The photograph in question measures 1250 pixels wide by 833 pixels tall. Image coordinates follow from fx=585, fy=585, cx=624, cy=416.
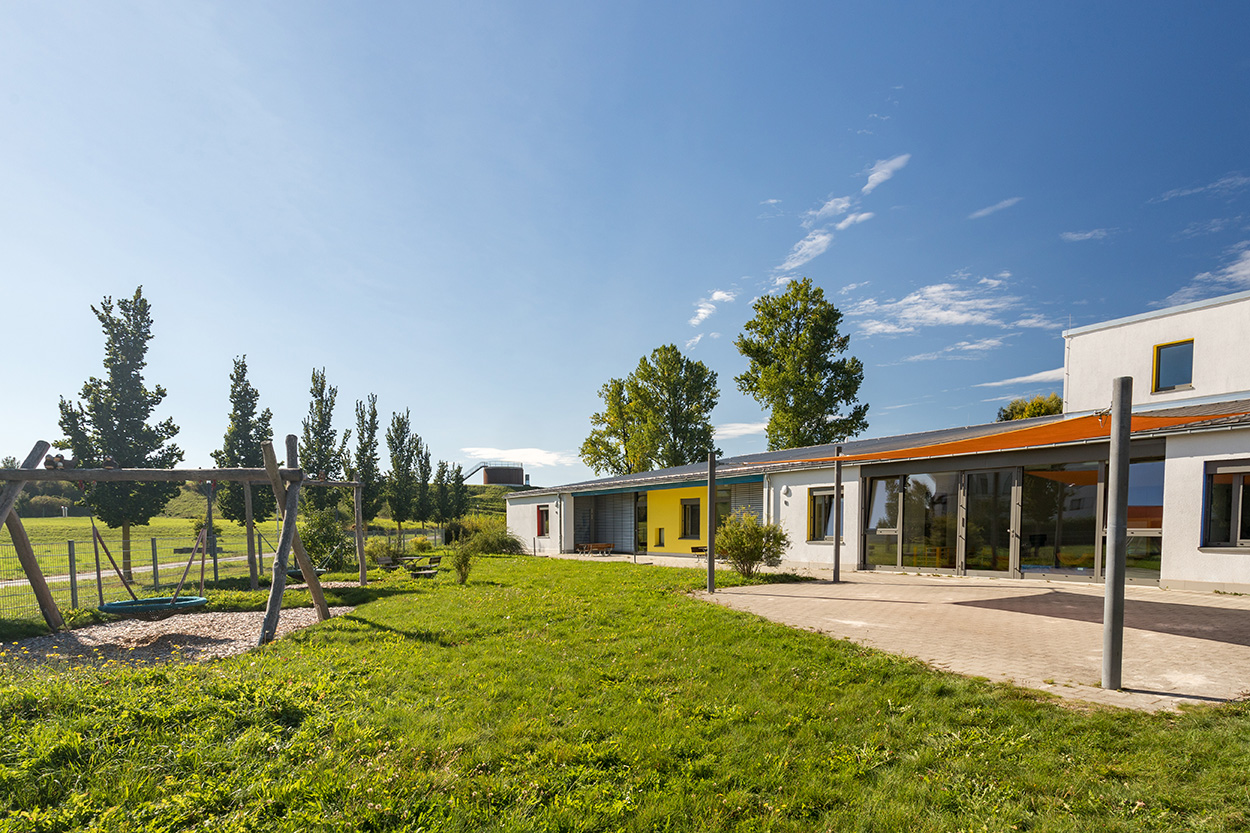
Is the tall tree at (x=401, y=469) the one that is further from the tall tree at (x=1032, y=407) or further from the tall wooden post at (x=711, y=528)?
the tall tree at (x=1032, y=407)

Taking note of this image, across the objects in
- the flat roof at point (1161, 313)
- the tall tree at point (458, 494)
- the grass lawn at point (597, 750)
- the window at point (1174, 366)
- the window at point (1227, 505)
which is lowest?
the tall tree at point (458, 494)

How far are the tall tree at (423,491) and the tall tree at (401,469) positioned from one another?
1.15ft

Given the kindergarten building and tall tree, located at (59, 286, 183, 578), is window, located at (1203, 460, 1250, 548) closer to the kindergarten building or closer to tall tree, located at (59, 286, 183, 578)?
the kindergarten building

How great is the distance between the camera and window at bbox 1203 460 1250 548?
9844 millimetres

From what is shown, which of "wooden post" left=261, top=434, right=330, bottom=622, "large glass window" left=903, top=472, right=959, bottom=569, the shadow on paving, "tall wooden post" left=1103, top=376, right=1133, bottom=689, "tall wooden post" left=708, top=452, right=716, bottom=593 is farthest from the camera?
"large glass window" left=903, top=472, right=959, bottom=569

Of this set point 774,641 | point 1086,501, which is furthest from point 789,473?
point 774,641

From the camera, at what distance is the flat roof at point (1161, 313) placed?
1429 cm

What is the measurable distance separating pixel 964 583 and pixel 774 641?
7.64 metres

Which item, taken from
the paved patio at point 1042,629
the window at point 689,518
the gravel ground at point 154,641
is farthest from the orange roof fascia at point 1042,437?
the gravel ground at point 154,641

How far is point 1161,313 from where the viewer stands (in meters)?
15.6

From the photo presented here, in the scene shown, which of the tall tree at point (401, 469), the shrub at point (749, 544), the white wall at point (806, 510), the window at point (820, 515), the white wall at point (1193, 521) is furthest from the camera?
the tall tree at point (401, 469)

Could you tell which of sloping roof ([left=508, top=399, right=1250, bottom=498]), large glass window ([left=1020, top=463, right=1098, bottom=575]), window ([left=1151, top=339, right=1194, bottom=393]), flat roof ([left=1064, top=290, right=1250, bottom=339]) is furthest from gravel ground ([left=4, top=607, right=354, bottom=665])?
flat roof ([left=1064, top=290, right=1250, bottom=339])

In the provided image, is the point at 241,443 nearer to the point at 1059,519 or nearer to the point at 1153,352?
the point at 1059,519

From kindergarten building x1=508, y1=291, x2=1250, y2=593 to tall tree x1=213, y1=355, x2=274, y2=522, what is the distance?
674 inches
